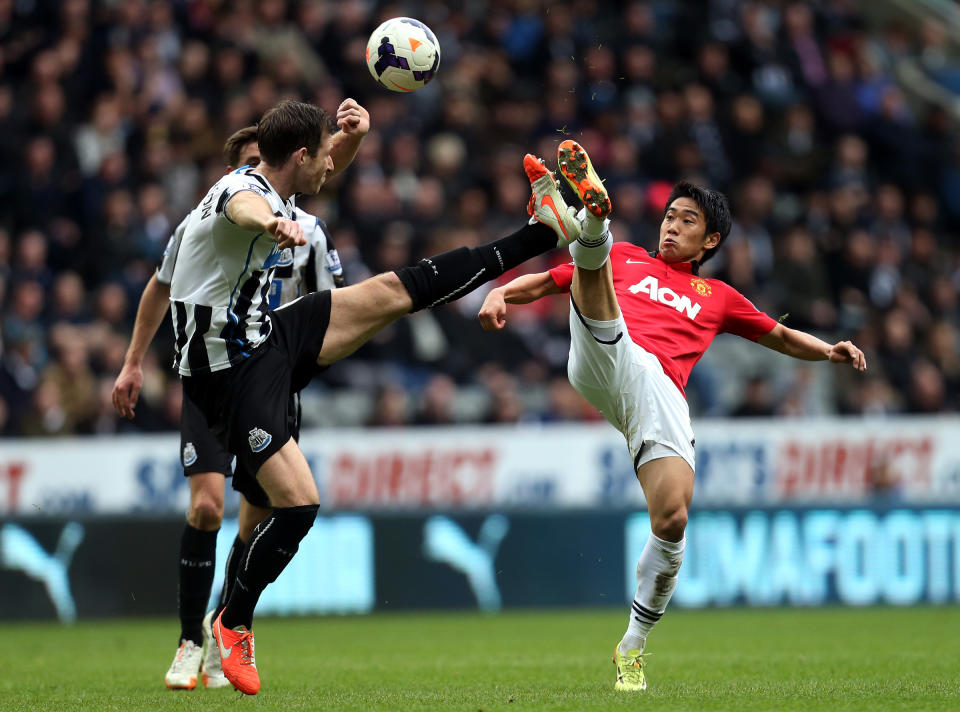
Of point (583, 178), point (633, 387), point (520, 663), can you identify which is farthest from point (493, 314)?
point (520, 663)

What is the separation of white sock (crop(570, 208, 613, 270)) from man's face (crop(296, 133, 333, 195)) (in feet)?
3.60

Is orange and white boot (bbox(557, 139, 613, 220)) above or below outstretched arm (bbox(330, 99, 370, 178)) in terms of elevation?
below

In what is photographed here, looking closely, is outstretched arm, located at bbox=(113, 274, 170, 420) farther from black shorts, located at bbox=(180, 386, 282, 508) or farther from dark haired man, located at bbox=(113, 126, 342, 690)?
black shorts, located at bbox=(180, 386, 282, 508)

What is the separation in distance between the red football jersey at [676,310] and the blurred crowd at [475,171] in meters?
6.01

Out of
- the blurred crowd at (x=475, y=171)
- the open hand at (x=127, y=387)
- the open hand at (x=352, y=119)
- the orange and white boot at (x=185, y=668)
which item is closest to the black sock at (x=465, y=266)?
the open hand at (x=352, y=119)

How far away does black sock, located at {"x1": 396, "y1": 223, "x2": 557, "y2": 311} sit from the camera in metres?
5.91

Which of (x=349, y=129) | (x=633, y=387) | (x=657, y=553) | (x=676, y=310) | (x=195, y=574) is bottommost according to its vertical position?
(x=195, y=574)

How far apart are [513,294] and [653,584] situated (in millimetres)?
1422

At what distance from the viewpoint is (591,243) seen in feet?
19.2

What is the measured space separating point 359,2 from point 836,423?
737 cm

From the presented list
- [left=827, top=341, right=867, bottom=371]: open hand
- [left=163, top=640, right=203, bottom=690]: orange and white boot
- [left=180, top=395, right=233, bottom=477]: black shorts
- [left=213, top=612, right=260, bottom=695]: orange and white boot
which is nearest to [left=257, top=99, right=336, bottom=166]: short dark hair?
[left=180, top=395, right=233, bottom=477]: black shorts

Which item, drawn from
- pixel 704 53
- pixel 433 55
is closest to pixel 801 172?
pixel 704 53

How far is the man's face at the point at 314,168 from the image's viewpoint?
5.81 meters

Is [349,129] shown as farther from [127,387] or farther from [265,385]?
[127,387]
